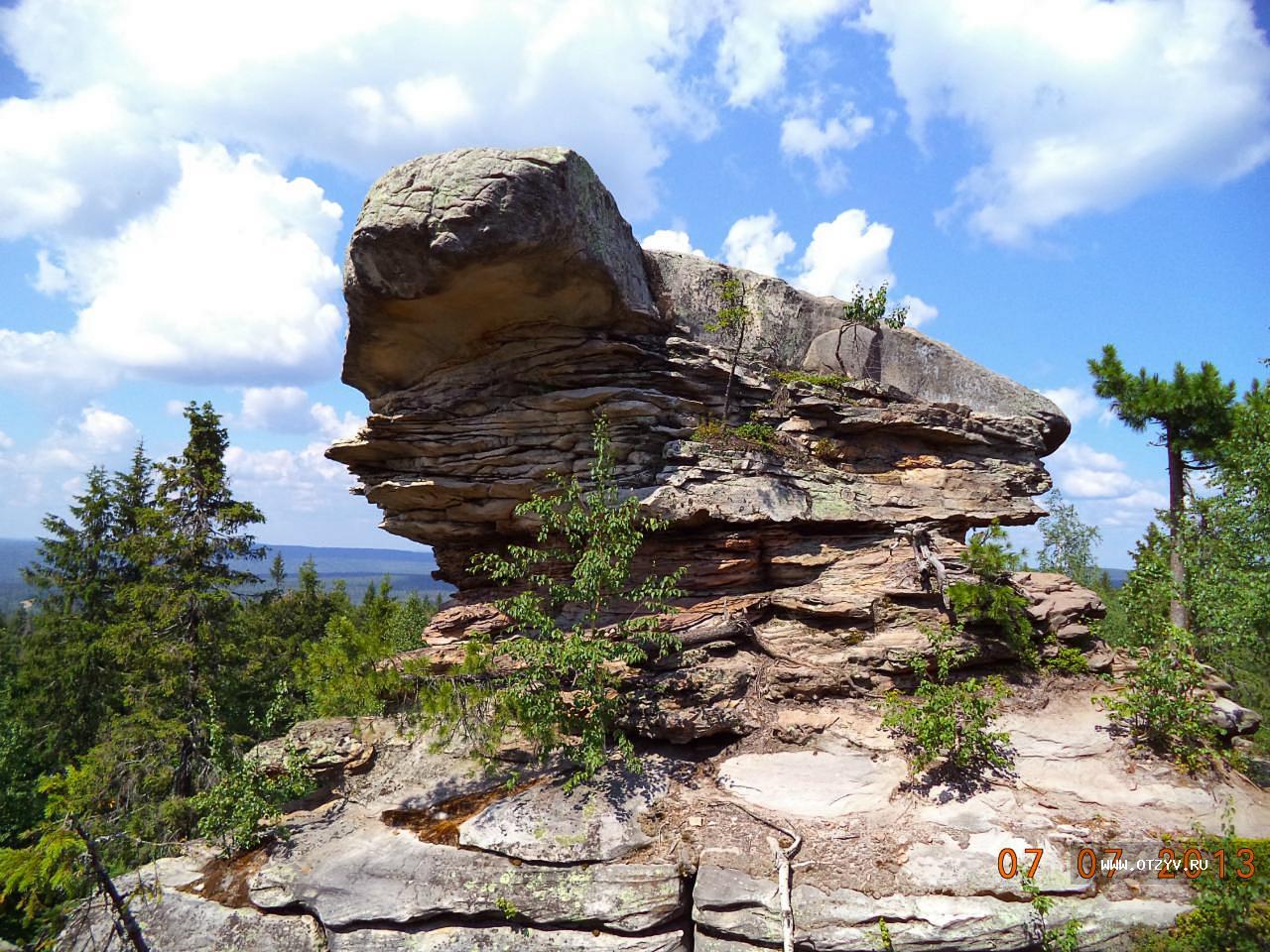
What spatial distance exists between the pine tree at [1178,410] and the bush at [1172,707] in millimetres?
6947

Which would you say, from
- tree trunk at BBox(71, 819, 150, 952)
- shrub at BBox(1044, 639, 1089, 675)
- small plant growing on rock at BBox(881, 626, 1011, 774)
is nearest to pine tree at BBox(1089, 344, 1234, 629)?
shrub at BBox(1044, 639, 1089, 675)

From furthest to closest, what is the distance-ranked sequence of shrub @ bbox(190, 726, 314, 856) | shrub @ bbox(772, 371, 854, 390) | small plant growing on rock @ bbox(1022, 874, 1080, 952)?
shrub @ bbox(772, 371, 854, 390), shrub @ bbox(190, 726, 314, 856), small plant growing on rock @ bbox(1022, 874, 1080, 952)

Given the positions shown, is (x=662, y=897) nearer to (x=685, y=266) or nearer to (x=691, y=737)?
(x=691, y=737)

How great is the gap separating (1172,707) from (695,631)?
6.69 metres

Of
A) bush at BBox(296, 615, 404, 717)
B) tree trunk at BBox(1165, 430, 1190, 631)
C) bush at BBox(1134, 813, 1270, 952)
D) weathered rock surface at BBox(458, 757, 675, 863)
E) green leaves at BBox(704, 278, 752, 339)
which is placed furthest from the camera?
tree trunk at BBox(1165, 430, 1190, 631)

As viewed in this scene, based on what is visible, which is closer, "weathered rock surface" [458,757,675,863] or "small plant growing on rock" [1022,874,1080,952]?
"small plant growing on rock" [1022,874,1080,952]

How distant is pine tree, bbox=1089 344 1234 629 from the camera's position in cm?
1595

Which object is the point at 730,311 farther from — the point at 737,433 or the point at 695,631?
the point at 695,631

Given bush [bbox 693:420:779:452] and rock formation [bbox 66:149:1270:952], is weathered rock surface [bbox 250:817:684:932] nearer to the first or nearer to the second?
rock formation [bbox 66:149:1270:952]

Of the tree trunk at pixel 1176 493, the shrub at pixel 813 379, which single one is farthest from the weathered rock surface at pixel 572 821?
the tree trunk at pixel 1176 493

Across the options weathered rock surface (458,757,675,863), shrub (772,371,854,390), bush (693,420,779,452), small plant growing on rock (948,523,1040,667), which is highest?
shrub (772,371,854,390)
